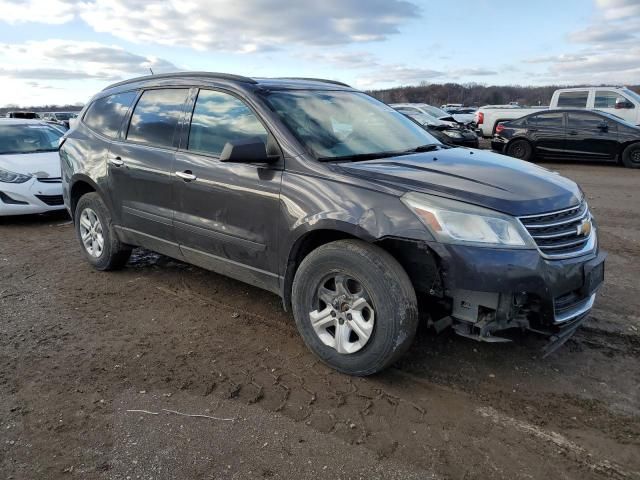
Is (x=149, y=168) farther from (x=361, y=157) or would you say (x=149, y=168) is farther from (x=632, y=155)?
(x=632, y=155)

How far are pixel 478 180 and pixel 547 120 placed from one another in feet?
42.1

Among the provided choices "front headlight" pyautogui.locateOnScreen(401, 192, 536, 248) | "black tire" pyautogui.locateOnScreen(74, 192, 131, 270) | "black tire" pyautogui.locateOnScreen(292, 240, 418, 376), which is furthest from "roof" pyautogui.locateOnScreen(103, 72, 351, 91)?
"front headlight" pyautogui.locateOnScreen(401, 192, 536, 248)

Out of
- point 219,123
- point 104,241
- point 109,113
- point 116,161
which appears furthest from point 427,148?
point 104,241

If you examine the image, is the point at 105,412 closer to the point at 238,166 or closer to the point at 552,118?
the point at 238,166

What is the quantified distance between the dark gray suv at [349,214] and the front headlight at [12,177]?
153 inches

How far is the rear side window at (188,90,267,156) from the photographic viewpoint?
153 inches

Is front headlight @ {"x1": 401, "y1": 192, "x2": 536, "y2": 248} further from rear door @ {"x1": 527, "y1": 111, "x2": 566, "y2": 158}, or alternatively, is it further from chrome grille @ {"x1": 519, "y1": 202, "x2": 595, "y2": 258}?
rear door @ {"x1": 527, "y1": 111, "x2": 566, "y2": 158}

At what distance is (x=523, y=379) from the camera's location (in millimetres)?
3354

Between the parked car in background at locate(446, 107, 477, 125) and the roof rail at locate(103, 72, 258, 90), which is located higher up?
the roof rail at locate(103, 72, 258, 90)

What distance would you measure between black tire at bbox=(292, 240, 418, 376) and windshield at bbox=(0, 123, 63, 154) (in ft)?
24.3

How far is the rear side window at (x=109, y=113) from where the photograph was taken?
503 cm

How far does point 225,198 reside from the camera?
153 inches

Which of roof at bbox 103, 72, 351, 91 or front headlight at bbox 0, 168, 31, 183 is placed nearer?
roof at bbox 103, 72, 351, 91

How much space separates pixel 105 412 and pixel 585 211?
10.5ft
